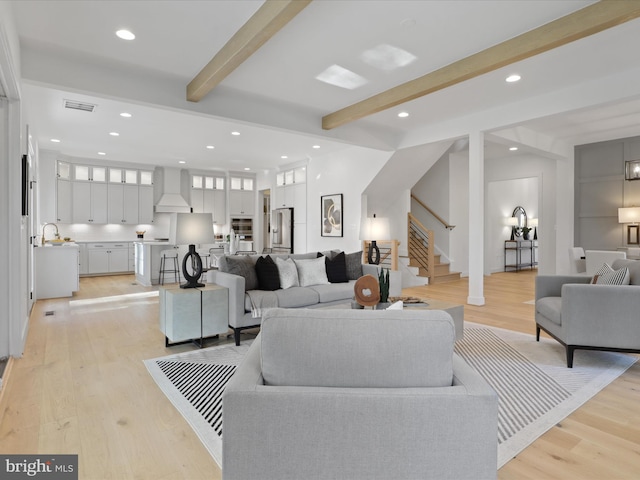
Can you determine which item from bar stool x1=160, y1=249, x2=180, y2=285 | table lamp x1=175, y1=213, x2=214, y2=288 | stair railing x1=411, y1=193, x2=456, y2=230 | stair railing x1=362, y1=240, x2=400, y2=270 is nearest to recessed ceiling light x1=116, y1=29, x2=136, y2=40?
table lamp x1=175, y1=213, x2=214, y2=288

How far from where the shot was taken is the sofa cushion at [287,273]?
4.16m

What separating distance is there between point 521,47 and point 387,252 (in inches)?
195

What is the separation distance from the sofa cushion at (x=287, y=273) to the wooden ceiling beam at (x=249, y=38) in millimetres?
2065

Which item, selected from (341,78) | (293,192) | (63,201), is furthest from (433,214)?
(63,201)

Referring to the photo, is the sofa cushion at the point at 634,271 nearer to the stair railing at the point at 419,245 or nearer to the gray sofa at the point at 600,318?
the gray sofa at the point at 600,318

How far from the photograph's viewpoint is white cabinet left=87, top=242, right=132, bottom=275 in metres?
9.14

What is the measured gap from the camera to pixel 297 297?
3.99m

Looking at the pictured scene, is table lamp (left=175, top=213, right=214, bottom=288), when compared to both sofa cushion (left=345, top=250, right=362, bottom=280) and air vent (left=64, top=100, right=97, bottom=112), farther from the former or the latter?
air vent (left=64, top=100, right=97, bottom=112)

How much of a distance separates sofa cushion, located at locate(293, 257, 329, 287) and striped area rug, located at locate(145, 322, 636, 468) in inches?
40.1

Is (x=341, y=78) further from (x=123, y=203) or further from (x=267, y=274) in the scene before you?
(x=123, y=203)

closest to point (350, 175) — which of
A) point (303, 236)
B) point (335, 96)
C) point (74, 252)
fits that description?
point (303, 236)

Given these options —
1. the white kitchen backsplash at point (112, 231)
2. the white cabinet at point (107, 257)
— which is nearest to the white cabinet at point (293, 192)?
the white kitchen backsplash at point (112, 231)

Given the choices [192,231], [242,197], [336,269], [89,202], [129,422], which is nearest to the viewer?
[129,422]

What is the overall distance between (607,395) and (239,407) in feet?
8.79
